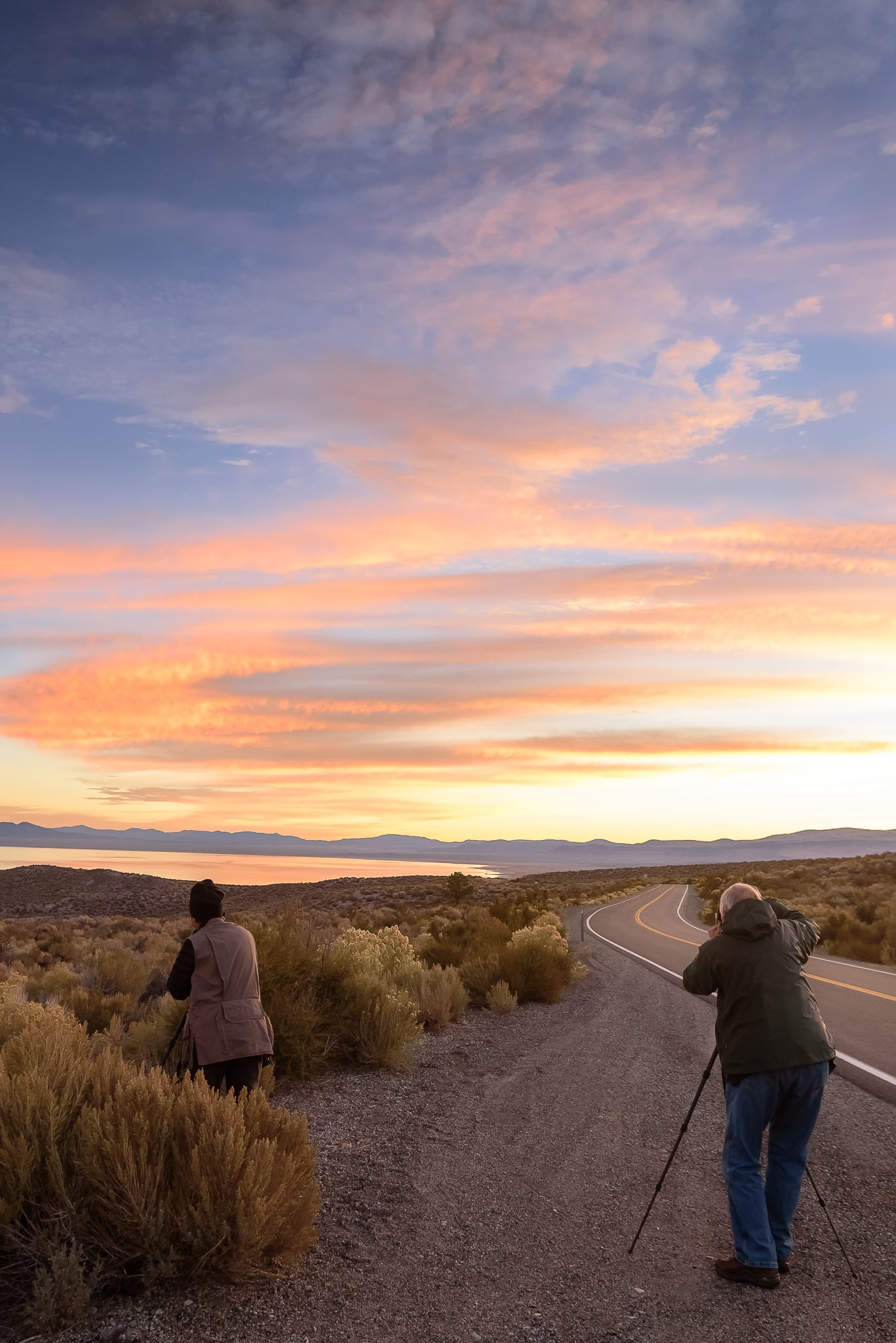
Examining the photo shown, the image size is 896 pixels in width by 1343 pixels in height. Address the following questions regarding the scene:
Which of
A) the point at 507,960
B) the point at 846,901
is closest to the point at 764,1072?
the point at 507,960

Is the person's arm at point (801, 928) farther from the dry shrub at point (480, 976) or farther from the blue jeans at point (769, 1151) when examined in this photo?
the dry shrub at point (480, 976)

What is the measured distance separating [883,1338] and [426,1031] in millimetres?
8276

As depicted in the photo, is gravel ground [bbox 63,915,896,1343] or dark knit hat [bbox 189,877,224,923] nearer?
gravel ground [bbox 63,915,896,1343]

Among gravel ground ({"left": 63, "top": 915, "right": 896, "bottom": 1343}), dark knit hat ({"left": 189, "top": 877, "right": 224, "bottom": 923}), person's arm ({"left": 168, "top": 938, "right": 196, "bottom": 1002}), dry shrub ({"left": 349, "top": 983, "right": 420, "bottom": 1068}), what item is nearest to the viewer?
gravel ground ({"left": 63, "top": 915, "right": 896, "bottom": 1343})

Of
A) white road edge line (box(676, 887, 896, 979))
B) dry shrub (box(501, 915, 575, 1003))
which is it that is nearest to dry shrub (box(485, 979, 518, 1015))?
dry shrub (box(501, 915, 575, 1003))

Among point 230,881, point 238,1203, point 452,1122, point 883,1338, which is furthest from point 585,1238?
point 230,881

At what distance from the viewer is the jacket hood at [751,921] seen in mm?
4957

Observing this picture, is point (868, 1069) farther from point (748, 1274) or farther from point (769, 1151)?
point (748, 1274)

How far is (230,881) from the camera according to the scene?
84062 millimetres

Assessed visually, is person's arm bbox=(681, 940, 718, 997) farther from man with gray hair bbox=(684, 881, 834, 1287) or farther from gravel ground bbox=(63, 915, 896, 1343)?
gravel ground bbox=(63, 915, 896, 1343)

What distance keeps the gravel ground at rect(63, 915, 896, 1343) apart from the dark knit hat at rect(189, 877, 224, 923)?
6.73ft

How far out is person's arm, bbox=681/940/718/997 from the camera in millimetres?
5086

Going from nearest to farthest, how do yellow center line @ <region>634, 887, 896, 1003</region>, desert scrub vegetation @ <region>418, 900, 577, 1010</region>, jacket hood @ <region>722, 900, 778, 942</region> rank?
jacket hood @ <region>722, 900, 778, 942</region>
desert scrub vegetation @ <region>418, 900, 577, 1010</region>
yellow center line @ <region>634, 887, 896, 1003</region>

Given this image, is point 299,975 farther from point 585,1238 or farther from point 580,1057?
point 585,1238
